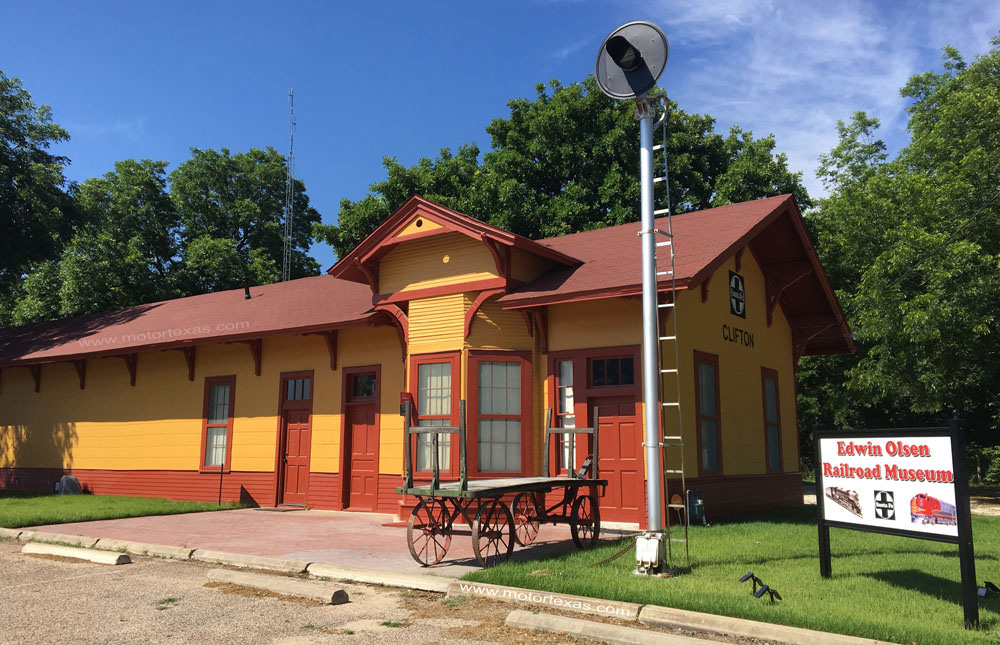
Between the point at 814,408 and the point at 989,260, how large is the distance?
1185cm

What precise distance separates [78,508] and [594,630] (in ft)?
43.1

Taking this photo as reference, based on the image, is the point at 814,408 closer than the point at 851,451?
No

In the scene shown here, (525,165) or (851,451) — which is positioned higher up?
(525,165)

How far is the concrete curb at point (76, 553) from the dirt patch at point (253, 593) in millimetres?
2099

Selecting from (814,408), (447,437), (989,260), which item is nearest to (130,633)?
(447,437)

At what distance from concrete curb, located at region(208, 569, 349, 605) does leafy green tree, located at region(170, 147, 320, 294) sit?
32823 millimetres

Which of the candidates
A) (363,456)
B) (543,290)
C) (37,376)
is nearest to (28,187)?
(37,376)

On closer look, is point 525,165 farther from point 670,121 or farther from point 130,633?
point 130,633

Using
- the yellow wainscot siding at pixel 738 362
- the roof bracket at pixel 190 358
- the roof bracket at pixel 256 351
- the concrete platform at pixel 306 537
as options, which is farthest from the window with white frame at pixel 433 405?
the roof bracket at pixel 190 358

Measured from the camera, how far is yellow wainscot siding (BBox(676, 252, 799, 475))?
12.9 m

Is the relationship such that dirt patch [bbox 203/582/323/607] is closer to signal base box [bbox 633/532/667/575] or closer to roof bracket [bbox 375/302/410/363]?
signal base box [bbox 633/532/667/575]

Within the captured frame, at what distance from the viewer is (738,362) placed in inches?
596

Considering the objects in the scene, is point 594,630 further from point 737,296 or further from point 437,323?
point 737,296

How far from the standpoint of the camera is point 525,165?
33062 millimetres
